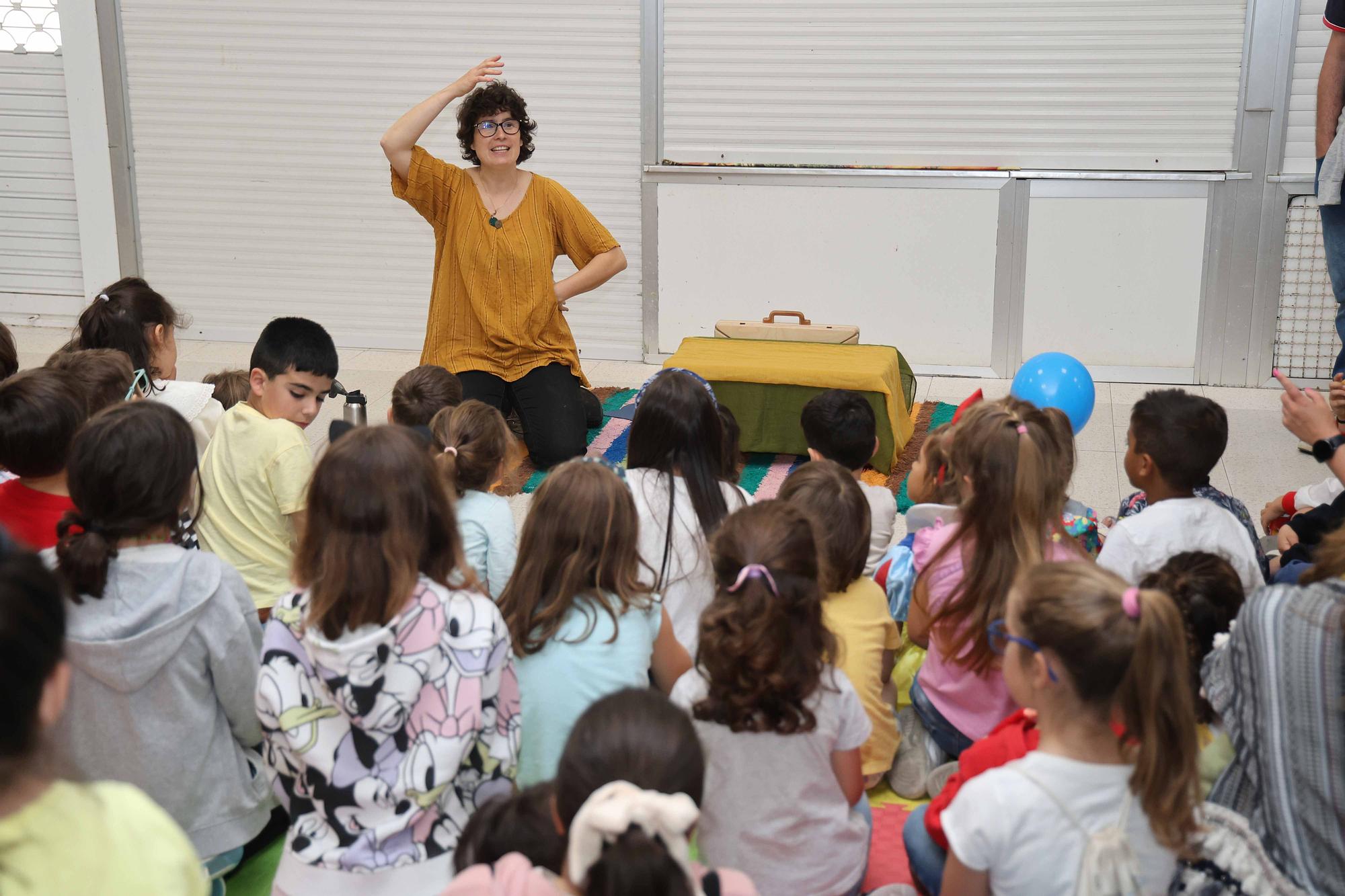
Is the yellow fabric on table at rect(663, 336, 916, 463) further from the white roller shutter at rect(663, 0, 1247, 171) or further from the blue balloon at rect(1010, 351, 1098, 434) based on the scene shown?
the white roller shutter at rect(663, 0, 1247, 171)

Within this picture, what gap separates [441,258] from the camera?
450 cm

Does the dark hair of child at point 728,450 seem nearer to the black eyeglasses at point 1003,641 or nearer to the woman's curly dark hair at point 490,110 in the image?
the black eyeglasses at point 1003,641

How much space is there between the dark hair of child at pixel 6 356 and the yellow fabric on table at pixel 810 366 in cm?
204

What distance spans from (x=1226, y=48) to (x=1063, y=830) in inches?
185

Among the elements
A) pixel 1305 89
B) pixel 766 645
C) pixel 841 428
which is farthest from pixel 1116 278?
pixel 766 645

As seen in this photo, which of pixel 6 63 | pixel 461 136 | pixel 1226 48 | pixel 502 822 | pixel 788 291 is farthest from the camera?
pixel 6 63

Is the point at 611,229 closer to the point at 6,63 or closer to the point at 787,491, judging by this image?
the point at 6,63

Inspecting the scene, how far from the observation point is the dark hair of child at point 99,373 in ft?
8.96

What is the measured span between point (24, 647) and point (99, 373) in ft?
6.50

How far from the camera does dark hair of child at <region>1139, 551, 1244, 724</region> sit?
1.99 m

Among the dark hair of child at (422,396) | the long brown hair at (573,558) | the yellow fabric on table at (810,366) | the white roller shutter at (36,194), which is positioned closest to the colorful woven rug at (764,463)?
the yellow fabric on table at (810,366)

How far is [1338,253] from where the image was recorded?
4203 mm

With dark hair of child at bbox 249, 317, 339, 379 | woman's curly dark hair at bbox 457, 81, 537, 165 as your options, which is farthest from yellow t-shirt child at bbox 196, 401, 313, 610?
woman's curly dark hair at bbox 457, 81, 537, 165

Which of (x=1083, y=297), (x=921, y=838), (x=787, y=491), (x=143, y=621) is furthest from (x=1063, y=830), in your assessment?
(x=1083, y=297)
